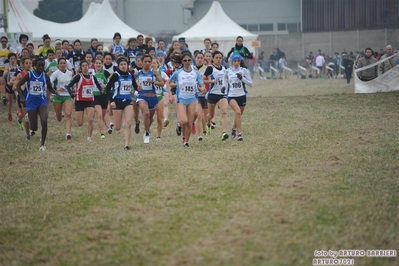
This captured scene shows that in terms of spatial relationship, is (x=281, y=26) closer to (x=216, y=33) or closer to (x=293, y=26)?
(x=293, y=26)

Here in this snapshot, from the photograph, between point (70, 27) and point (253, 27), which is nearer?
point (70, 27)

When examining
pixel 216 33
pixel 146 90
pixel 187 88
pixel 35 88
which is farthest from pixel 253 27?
pixel 187 88

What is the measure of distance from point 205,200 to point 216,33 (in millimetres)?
37807

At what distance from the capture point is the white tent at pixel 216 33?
45938mm

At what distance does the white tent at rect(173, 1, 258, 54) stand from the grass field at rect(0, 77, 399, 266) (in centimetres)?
2958

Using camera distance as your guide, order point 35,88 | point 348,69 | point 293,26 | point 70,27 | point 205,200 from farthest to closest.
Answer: point 293,26, point 70,27, point 348,69, point 35,88, point 205,200

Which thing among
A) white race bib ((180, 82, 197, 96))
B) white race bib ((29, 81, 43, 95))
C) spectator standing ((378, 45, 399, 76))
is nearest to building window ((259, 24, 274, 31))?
spectator standing ((378, 45, 399, 76))

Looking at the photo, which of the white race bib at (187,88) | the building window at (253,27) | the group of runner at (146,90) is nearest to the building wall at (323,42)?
the building window at (253,27)

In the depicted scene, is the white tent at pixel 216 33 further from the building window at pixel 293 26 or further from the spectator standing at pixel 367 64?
the building window at pixel 293 26

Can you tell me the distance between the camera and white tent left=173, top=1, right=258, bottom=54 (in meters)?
45.9

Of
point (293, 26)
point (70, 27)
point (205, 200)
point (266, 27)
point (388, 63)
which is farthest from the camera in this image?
point (266, 27)

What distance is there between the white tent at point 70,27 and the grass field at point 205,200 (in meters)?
25.2

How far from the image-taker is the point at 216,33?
46.4 metres

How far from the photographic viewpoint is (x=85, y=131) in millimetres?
20609
